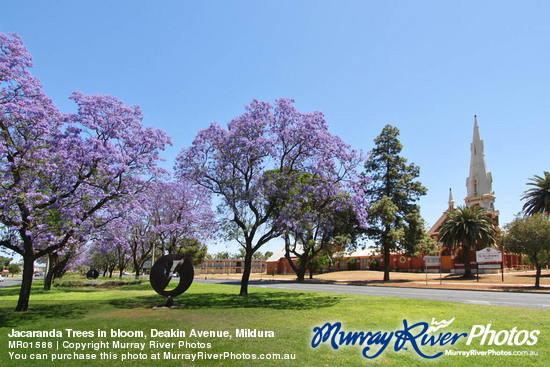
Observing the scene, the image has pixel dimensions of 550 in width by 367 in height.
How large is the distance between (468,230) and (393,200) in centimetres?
1016

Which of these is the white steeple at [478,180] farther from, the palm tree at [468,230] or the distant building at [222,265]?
the distant building at [222,265]

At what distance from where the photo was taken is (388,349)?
8.11 m

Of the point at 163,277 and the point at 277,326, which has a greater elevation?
the point at 163,277

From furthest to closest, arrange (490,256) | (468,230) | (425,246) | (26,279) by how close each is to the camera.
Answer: (468,230) < (425,246) < (490,256) < (26,279)

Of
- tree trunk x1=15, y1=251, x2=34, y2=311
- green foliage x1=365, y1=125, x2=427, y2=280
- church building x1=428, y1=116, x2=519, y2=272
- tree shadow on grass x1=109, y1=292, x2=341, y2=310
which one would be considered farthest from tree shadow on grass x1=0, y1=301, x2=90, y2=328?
church building x1=428, y1=116, x2=519, y2=272

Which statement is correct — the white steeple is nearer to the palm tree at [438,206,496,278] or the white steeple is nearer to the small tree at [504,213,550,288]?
the palm tree at [438,206,496,278]

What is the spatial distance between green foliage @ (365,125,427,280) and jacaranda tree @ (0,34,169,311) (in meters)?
29.6

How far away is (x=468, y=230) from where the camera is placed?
4453 centimetres

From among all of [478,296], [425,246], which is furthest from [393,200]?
[478,296]

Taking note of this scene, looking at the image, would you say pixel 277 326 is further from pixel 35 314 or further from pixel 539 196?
pixel 539 196

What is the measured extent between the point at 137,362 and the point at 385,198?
118ft

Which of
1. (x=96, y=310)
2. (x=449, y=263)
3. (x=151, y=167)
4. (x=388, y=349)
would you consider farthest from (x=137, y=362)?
(x=449, y=263)

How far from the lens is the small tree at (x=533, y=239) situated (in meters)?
29.9

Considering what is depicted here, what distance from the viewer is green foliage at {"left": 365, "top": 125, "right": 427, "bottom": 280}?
132 ft
